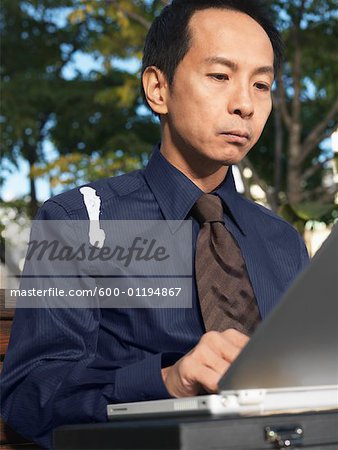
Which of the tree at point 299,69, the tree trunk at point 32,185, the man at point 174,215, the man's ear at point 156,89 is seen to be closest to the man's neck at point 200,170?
the man at point 174,215

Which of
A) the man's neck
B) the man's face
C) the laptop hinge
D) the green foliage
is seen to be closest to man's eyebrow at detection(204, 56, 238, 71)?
the man's face

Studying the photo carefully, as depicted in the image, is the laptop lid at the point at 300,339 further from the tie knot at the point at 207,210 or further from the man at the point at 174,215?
the tie knot at the point at 207,210

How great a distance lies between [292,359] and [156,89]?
121 centimetres

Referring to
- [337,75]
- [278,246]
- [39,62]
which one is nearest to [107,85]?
[39,62]

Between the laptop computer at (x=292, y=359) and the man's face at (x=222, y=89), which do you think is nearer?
the laptop computer at (x=292, y=359)

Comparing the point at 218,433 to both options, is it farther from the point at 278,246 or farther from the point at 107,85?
the point at 107,85

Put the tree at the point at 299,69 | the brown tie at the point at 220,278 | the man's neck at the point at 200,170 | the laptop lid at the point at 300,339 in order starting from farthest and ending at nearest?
the tree at the point at 299,69, the man's neck at the point at 200,170, the brown tie at the point at 220,278, the laptop lid at the point at 300,339

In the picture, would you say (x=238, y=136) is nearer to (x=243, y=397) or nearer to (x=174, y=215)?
(x=174, y=215)

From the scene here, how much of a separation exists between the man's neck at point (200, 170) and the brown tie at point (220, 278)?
0.13 metres

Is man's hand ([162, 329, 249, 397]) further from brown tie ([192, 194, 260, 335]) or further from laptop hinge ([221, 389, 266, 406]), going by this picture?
brown tie ([192, 194, 260, 335])

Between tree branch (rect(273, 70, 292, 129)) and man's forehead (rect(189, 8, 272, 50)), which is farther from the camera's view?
tree branch (rect(273, 70, 292, 129))

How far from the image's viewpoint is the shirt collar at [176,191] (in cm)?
227

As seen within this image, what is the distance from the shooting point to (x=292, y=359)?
143 cm

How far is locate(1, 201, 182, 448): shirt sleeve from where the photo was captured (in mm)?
1783
